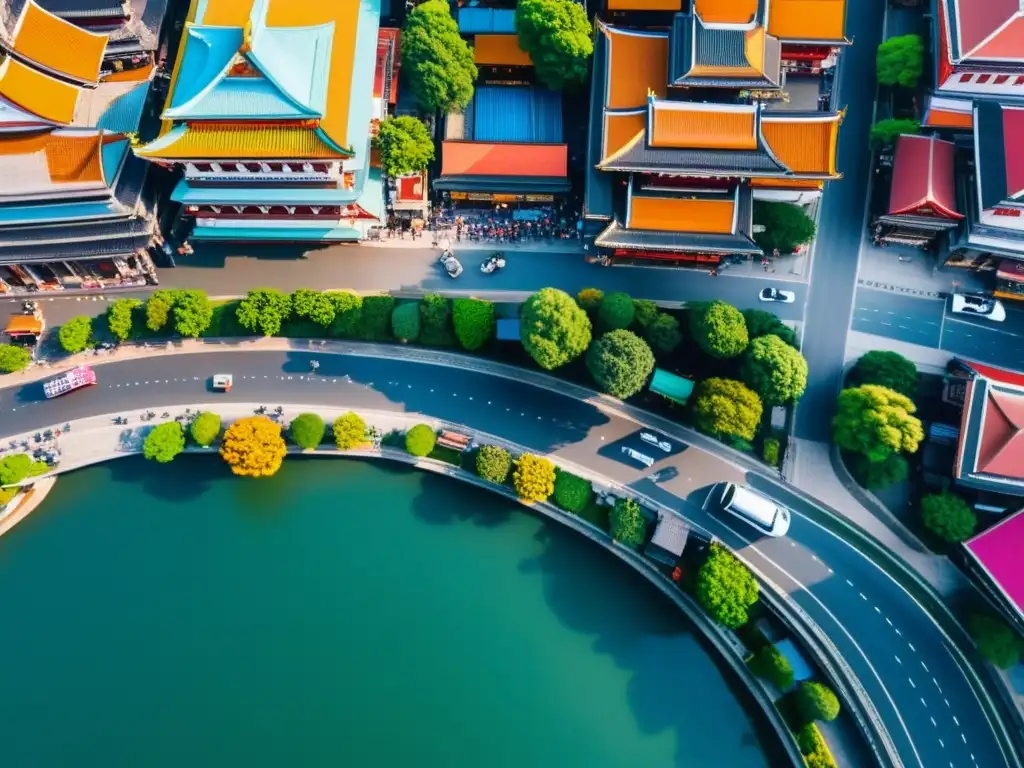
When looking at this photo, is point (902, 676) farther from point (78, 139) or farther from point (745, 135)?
point (78, 139)

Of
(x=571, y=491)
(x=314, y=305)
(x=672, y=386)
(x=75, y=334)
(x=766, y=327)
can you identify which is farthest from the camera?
(x=314, y=305)

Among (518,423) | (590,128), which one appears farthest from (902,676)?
(590,128)

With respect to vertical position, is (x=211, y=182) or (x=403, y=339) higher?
(x=211, y=182)

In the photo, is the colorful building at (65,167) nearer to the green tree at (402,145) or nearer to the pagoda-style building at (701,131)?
the green tree at (402,145)

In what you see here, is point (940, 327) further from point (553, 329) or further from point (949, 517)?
point (553, 329)

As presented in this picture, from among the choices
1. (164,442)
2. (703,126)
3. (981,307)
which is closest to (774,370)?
(703,126)

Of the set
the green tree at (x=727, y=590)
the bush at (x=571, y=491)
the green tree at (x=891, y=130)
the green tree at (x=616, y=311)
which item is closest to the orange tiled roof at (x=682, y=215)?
the green tree at (x=616, y=311)
